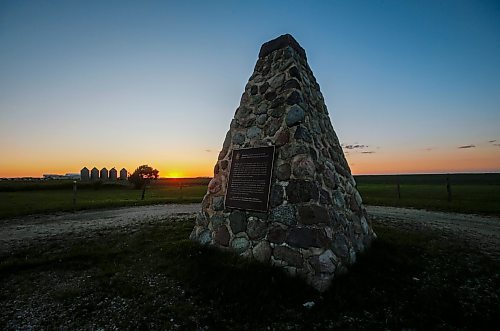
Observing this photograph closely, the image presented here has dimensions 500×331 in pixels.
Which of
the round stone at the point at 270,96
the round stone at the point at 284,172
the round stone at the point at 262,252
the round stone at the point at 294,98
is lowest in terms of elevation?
the round stone at the point at 262,252

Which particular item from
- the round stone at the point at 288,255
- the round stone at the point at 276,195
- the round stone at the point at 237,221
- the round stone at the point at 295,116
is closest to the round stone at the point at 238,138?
the round stone at the point at 295,116

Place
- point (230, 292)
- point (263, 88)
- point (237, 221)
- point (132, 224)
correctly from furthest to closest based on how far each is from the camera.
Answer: point (132, 224), point (263, 88), point (237, 221), point (230, 292)

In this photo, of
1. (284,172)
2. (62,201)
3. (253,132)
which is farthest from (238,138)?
(62,201)

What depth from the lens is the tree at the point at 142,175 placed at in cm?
5056

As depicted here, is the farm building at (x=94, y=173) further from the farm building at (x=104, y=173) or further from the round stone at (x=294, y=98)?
the round stone at (x=294, y=98)

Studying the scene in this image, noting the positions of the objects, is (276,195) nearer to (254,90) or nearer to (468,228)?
(254,90)

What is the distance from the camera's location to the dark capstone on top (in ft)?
23.2

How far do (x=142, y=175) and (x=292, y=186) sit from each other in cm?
5113

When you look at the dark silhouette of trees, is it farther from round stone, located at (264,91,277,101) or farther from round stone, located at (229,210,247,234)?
round stone, located at (264,91,277,101)

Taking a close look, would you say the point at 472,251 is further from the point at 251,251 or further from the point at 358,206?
the point at 251,251

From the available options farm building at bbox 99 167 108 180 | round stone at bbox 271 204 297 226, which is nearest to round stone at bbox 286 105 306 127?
round stone at bbox 271 204 297 226

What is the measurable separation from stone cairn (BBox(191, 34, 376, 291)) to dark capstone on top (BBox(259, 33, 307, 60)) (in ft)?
0.10

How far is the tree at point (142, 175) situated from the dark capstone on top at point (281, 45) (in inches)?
1871

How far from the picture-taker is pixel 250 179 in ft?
20.2
